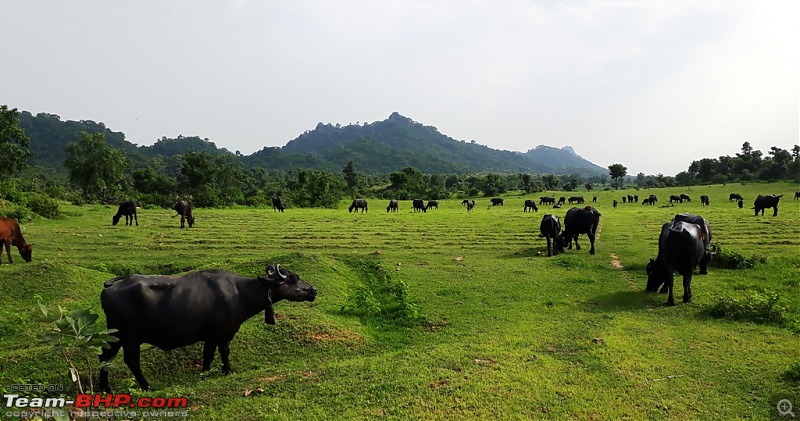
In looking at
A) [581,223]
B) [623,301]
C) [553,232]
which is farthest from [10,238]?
[581,223]

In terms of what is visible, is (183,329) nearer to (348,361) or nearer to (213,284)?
(213,284)

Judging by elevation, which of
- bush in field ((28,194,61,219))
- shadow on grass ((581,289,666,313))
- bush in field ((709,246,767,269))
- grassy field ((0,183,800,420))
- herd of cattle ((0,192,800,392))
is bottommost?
shadow on grass ((581,289,666,313))

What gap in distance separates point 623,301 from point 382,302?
6.39m

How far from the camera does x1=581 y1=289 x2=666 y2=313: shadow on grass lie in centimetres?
1170

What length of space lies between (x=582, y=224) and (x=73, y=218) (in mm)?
29853

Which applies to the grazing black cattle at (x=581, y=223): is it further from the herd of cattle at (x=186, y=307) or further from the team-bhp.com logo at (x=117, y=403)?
the team-bhp.com logo at (x=117, y=403)

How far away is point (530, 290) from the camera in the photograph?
13.5 metres

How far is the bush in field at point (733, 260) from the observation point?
15.7m

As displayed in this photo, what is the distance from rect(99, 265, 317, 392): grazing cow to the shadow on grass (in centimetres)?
815

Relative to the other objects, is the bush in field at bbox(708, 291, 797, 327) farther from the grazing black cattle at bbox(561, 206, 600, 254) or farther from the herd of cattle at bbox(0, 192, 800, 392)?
the herd of cattle at bbox(0, 192, 800, 392)

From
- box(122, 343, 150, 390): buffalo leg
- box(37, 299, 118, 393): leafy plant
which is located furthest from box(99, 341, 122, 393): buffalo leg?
box(37, 299, 118, 393): leafy plant

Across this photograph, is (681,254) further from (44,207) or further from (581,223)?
(44,207)

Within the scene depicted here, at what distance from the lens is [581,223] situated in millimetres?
20109

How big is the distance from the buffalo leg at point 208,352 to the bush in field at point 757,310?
10.7m
